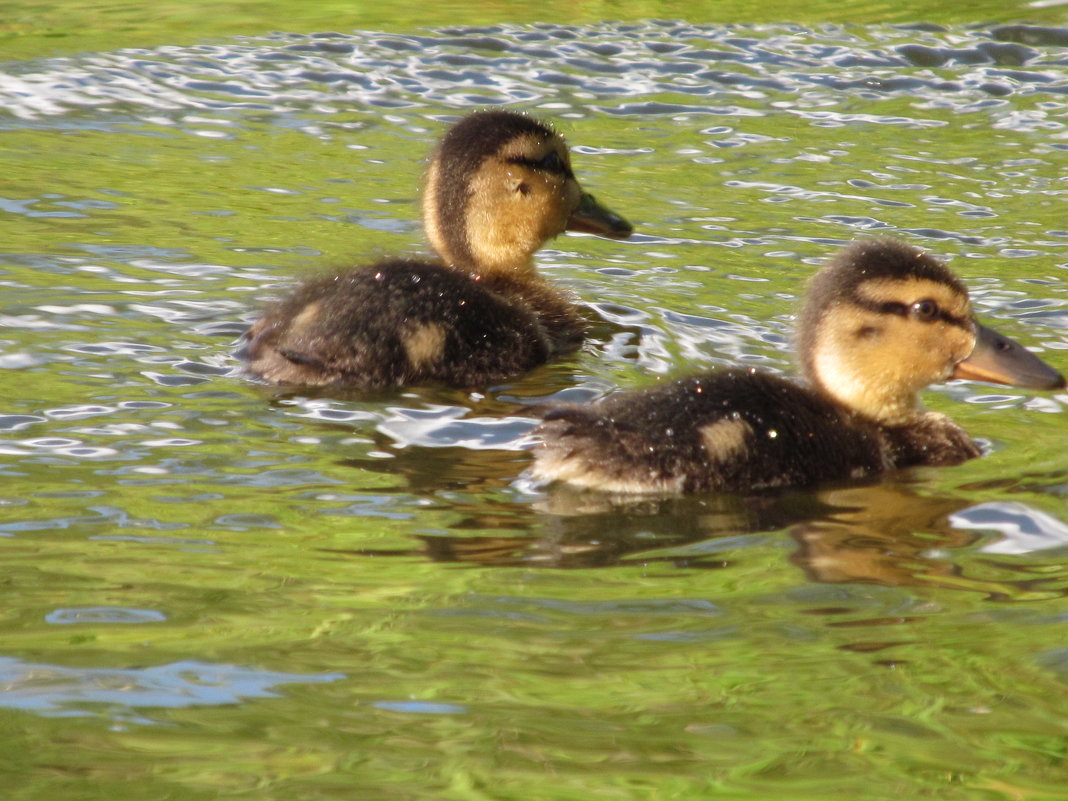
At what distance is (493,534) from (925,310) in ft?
4.89

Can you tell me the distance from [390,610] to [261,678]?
378mm

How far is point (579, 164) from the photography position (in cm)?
779

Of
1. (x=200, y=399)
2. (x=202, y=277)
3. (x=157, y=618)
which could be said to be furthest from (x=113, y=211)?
(x=157, y=618)

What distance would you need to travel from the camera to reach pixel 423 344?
→ 4730 mm

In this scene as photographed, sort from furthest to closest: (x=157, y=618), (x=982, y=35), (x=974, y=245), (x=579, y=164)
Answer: (x=982, y=35)
(x=579, y=164)
(x=974, y=245)
(x=157, y=618)

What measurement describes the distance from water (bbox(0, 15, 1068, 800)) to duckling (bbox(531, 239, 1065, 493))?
10 cm

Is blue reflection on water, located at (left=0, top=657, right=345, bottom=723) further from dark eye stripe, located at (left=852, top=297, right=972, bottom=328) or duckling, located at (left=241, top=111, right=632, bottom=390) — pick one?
dark eye stripe, located at (left=852, top=297, right=972, bottom=328)

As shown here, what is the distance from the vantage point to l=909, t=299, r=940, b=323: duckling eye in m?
4.36

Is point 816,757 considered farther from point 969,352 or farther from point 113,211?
point 113,211

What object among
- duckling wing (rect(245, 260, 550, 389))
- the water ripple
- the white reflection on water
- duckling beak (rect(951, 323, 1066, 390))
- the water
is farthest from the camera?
the water ripple

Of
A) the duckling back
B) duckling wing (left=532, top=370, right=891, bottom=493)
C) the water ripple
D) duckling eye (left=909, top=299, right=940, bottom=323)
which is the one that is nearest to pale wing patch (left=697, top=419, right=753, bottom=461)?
duckling wing (left=532, top=370, right=891, bottom=493)

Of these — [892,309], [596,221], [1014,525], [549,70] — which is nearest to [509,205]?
[596,221]

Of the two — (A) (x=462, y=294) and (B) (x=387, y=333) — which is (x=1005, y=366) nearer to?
(A) (x=462, y=294)

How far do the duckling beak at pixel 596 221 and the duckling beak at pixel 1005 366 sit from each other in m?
1.80
